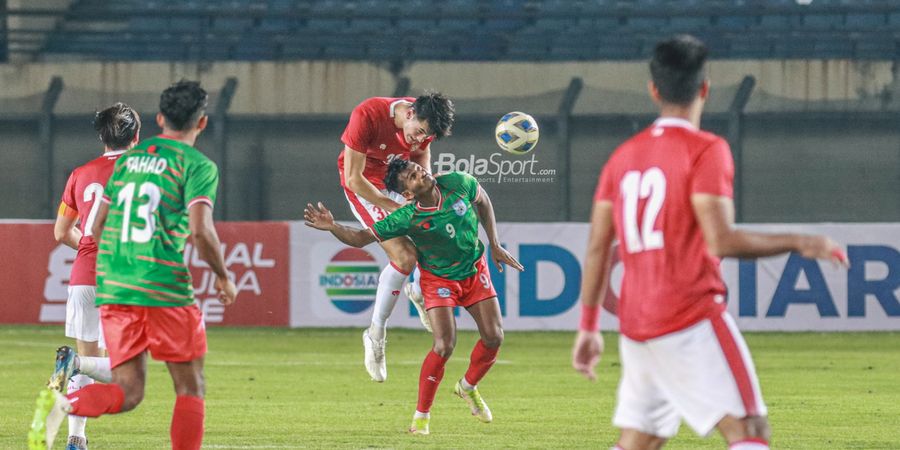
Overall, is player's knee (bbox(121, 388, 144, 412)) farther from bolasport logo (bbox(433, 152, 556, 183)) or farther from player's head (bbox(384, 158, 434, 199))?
bolasport logo (bbox(433, 152, 556, 183))

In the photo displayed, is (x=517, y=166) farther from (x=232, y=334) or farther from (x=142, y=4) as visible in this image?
(x=142, y=4)

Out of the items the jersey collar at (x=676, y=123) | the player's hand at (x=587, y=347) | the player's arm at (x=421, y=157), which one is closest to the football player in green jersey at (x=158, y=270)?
the player's hand at (x=587, y=347)

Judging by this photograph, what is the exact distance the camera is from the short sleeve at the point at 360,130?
993cm

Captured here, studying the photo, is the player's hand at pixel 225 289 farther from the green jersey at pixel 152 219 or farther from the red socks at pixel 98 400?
the red socks at pixel 98 400

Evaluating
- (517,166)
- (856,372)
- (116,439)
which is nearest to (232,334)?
(517,166)

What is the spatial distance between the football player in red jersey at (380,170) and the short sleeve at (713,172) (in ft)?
15.9

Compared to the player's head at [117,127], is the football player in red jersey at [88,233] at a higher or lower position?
lower

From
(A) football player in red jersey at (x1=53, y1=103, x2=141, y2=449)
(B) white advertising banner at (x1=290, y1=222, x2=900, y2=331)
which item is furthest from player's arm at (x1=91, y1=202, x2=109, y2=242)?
(B) white advertising banner at (x1=290, y1=222, x2=900, y2=331)

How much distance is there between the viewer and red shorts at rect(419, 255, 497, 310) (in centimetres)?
959

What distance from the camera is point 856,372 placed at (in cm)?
1415

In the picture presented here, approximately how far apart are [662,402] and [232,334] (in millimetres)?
13931

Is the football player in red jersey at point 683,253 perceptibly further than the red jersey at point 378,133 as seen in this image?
No

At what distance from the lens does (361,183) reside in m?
10.1

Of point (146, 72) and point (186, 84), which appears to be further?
point (146, 72)
